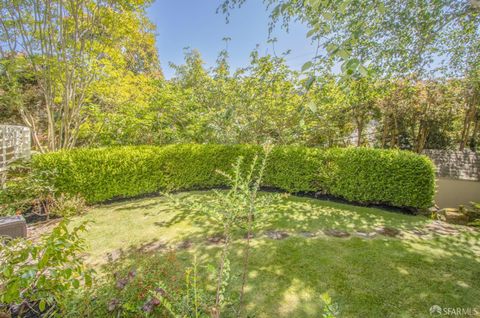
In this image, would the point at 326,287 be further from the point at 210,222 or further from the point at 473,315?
the point at 210,222

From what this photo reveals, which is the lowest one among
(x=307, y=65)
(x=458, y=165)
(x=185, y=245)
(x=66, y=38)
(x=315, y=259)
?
(x=185, y=245)

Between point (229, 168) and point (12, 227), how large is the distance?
5.11 m

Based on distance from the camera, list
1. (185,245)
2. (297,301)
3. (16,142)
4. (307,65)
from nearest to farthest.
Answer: (307,65) < (297,301) < (185,245) < (16,142)

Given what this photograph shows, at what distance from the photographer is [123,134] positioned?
8.13m

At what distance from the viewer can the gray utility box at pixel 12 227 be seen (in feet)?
11.5

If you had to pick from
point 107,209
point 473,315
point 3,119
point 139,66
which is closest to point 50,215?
point 107,209

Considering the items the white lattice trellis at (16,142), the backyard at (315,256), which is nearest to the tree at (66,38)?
the white lattice trellis at (16,142)

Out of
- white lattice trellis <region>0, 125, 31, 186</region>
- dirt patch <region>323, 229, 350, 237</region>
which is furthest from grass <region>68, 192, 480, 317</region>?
white lattice trellis <region>0, 125, 31, 186</region>

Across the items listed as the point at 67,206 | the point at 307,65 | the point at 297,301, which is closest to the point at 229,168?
the point at 67,206

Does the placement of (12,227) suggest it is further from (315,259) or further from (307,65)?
(307,65)

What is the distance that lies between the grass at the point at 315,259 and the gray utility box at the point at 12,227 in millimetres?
948

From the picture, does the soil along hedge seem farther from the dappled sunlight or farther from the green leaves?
the green leaves

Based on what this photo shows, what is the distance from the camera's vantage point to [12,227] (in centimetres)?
358

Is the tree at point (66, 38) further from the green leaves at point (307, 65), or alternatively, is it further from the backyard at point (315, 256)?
the green leaves at point (307, 65)
